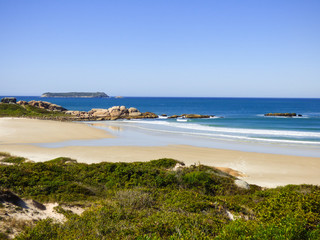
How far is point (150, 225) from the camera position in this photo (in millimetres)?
6449

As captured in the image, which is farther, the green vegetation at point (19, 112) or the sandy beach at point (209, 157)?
the green vegetation at point (19, 112)

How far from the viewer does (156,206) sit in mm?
8297

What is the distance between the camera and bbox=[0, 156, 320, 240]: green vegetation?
5.91 meters

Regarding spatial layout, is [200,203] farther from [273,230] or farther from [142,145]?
[142,145]

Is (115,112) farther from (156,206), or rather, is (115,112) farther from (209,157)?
(156,206)

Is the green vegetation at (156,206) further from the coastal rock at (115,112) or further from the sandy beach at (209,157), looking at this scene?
the coastal rock at (115,112)

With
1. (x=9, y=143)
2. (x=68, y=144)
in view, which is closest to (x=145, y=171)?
(x=68, y=144)

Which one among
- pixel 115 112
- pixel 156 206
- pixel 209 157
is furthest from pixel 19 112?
pixel 156 206

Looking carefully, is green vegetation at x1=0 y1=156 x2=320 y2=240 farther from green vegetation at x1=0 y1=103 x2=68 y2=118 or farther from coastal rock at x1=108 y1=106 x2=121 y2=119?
coastal rock at x1=108 y1=106 x2=121 y2=119

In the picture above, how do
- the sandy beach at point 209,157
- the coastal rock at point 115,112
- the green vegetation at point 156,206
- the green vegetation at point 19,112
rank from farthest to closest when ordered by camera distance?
the coastal rock at point 115,112 < the green vegetation at point 19,112 < the sandy beach at point 209,157 < the green vegetation at point 156,206

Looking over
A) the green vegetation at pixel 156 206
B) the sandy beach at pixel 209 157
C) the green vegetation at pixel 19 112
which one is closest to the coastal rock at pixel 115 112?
the green vegetation at pixel 19 112

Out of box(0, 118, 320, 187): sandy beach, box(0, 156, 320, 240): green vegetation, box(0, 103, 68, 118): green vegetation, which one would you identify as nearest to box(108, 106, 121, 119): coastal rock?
box(0, 103, 68, 118): green vegetation

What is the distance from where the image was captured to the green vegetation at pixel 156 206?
5910mm

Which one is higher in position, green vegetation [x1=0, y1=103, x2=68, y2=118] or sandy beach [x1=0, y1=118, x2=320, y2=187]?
green vegetation [x1=0, y1=103, x2=68, y2=118]
